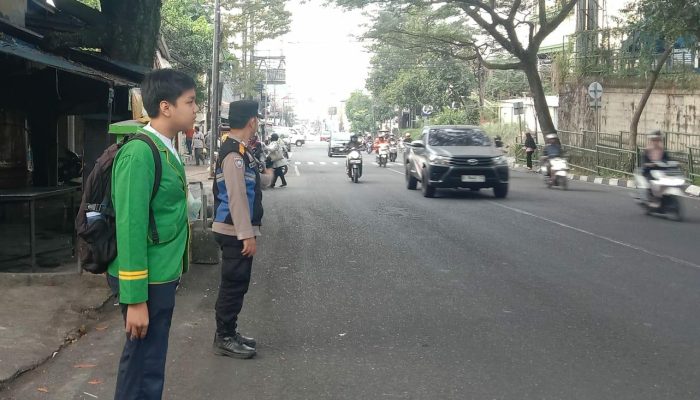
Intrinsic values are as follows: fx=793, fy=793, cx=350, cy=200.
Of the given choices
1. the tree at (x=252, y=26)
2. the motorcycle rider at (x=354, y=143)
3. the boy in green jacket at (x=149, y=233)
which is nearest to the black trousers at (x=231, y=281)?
the boy in green jacket at (x=149, y=233)

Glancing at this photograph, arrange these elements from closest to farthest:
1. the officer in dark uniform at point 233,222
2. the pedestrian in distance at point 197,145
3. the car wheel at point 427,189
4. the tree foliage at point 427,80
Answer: the officer in dark uniform at point 233,222 < the car wheel at point 427,189 < the pedestrian in distance at point 197,145 < the tree foliage at point 427,80

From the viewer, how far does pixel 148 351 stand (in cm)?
343

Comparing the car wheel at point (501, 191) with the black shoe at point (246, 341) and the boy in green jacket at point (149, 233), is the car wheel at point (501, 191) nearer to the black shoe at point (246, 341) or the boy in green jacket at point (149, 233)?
the black shoe at point (246, 341)

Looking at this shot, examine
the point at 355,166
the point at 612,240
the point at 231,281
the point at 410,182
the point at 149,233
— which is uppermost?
the point at 355,166

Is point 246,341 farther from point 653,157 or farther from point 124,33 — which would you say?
point 653,157

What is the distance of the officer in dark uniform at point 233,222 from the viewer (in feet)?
18.0

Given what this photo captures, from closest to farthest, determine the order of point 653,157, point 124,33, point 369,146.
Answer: point 124,33
point 653,157
point 369,146

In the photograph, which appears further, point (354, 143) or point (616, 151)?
point (616, 151)

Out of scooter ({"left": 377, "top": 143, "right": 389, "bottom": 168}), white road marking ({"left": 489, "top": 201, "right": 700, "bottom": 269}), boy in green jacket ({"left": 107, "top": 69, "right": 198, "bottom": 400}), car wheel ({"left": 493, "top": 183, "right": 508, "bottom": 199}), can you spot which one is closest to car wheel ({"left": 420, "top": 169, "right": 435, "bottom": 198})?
car wheel ({"left": 493, "top": 183, "right": 508, "bottom": 199})

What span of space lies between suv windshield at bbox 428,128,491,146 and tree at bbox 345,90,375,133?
78.3 metres

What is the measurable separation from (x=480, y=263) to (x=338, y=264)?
170 cm

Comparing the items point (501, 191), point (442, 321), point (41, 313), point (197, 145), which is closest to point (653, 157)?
point (501, 191)

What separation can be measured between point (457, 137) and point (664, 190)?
19.2ft

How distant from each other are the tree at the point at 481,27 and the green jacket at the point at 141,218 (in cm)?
2509
